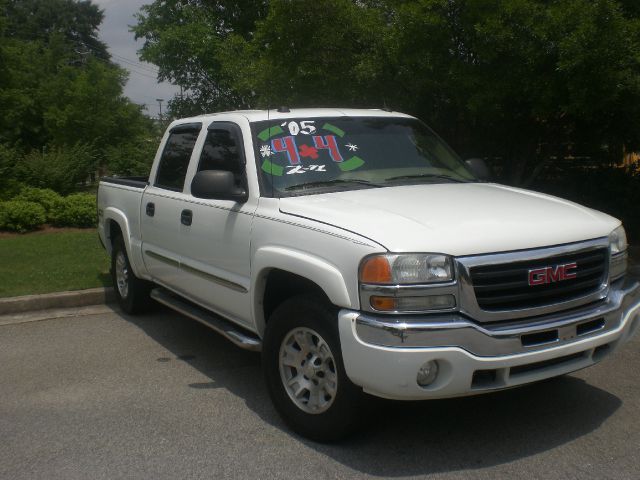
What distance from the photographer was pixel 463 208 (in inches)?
171

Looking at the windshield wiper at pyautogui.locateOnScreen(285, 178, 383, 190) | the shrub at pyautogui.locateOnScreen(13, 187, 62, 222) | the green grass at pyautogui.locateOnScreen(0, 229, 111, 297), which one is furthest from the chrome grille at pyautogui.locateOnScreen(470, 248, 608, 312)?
the shrub at pyautogui.locateOnScreen(13, 187, 62, 222)

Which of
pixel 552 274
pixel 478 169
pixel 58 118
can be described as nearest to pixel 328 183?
pixel 478 169

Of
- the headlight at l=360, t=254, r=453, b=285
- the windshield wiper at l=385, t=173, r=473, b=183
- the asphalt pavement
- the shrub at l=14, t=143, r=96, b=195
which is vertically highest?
the windshield wiper at l=385, t=173, r=473, b=183

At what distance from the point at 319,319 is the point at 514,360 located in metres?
1.03

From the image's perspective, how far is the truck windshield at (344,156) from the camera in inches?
195

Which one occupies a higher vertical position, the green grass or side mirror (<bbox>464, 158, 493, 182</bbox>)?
side mirror (<bbox>464, 158, 493, 182</bbox>)

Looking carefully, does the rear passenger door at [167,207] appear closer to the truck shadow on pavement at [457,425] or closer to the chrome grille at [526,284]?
the truck shadow on pavement at [457,425]

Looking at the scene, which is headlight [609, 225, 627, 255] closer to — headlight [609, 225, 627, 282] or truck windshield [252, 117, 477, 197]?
headlight [609, 225, 627, 282]

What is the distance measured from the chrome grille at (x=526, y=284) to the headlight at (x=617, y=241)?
0.22m

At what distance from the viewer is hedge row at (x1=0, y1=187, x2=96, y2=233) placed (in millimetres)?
12680

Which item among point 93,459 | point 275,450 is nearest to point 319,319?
point 275,450

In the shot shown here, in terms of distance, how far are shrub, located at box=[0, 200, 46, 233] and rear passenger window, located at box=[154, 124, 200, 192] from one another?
7050 mm

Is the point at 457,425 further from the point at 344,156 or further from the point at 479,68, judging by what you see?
the point at 479,68

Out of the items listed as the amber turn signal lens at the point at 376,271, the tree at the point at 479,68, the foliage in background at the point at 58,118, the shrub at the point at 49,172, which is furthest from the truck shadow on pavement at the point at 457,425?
the foliage in background at the point at 58,118
